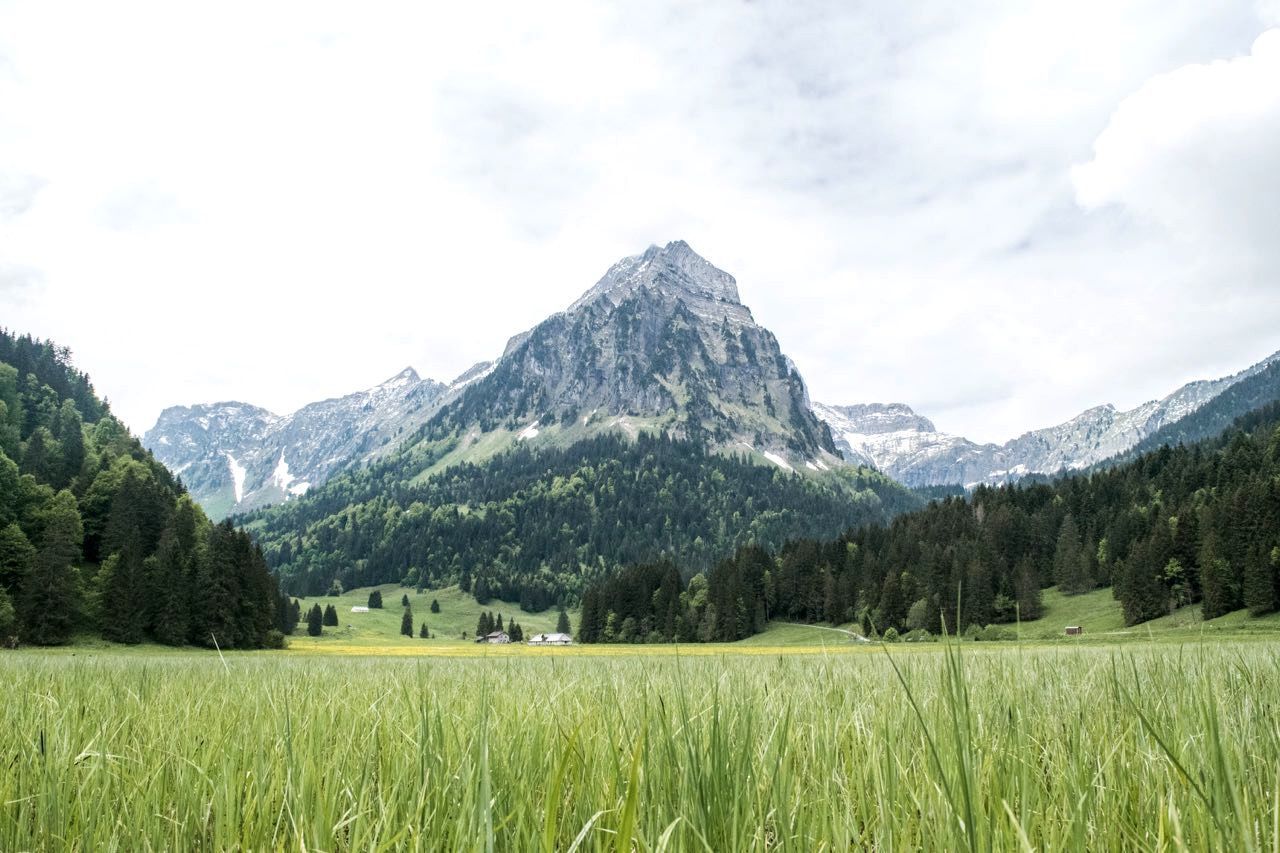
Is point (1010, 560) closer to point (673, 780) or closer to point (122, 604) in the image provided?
point (122, 604)

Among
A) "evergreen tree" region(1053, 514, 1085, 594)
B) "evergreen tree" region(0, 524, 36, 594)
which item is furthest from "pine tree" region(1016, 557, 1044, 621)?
"evergreen tree" region(0, 524, 36, 594)

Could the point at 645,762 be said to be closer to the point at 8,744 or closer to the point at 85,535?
the point at 8,744

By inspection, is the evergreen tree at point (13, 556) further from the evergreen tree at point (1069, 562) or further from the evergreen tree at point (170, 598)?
the evergreen tree at point (1069, 562)

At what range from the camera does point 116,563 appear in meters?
66.0

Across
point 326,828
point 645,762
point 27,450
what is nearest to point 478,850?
point 326,828

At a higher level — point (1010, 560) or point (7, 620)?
point (7, 620)

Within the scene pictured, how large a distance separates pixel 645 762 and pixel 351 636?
145953 mm

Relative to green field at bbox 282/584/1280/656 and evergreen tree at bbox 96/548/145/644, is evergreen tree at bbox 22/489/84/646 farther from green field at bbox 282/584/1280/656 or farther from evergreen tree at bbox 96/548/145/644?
green field at bbox 282/584/1280/656

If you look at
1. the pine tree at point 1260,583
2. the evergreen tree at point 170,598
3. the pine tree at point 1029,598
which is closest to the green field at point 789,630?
the pine tree at point 1029,598

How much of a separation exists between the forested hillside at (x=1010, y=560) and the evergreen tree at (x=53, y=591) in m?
74.0

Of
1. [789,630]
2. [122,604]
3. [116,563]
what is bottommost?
[789,630]

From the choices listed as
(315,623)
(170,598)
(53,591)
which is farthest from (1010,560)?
(53,591)

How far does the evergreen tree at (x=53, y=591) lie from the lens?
60.2 m

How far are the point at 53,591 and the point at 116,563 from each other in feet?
17.4
